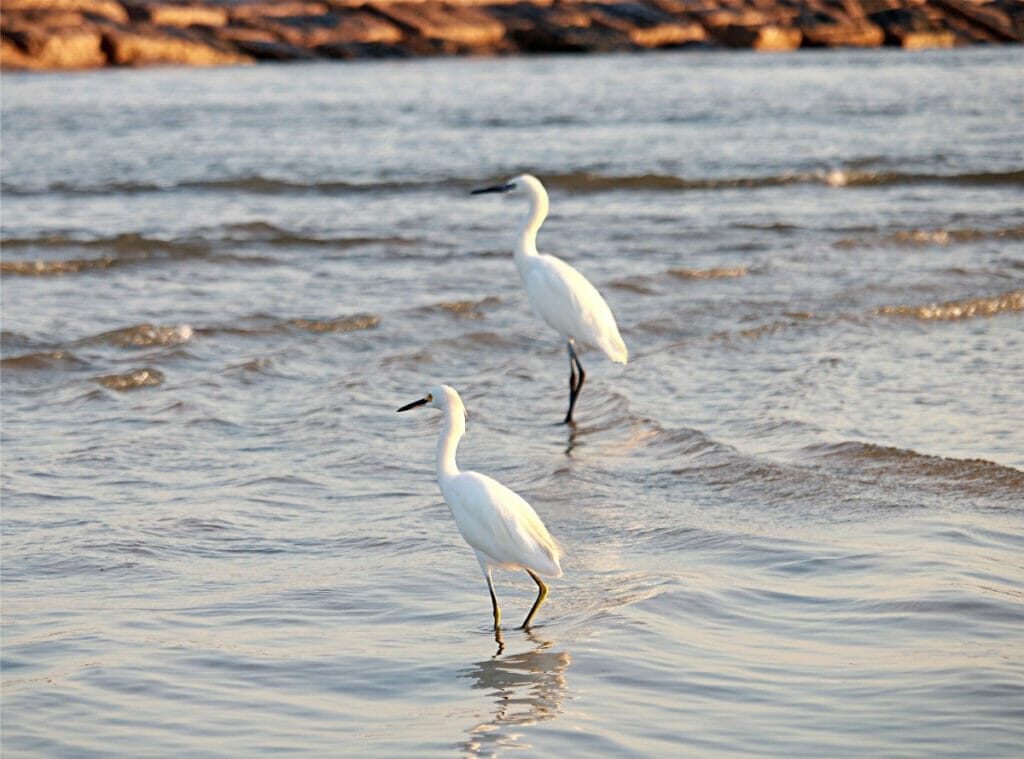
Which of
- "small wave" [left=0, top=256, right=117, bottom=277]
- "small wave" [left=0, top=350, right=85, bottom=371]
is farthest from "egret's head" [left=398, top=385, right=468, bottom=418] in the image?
"small wave" [left=0, top=256, right=117, bottom=277]

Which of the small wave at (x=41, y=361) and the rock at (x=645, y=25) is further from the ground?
the rock at (x=645, y=25)

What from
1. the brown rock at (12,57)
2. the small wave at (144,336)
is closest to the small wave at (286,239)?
the small wave at (144,336)

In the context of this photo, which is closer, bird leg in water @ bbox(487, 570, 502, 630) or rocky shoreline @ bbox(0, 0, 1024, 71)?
bird leg in water @ bbox(487, 570, 502, 630)

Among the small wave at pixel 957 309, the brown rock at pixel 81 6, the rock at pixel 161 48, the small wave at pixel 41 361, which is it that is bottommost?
the small wave at pixel 41 361

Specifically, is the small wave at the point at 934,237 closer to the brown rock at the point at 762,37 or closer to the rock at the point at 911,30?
the brown rock at the point at 762,37

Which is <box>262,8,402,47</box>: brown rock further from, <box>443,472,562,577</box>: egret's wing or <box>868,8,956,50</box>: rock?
<box>443,472,562,577</box>: egret's wing

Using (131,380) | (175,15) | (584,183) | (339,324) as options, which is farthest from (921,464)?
(175,15)

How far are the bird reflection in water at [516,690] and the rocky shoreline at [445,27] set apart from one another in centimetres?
4026

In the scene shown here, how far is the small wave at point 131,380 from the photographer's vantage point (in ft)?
27.2

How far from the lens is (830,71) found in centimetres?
3719

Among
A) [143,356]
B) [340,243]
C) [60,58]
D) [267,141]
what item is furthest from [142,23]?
[143,356]

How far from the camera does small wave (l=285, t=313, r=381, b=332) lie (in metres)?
9.85

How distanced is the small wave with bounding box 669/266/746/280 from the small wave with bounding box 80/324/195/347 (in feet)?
13.2

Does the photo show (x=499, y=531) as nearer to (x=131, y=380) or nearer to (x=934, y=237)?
(x=131, y=380)
